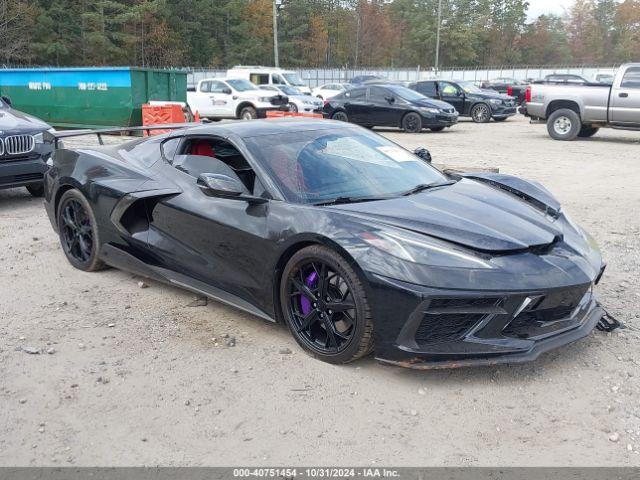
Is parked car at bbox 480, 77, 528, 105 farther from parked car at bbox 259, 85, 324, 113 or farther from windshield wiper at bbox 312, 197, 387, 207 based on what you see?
windshield wiper at bbox 312, 197, 387, 207

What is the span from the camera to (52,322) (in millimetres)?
4395

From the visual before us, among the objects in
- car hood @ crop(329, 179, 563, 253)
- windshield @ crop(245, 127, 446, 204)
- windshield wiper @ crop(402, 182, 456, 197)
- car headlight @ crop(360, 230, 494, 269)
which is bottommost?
car headlight @ crop(360, 230, 494, 269)

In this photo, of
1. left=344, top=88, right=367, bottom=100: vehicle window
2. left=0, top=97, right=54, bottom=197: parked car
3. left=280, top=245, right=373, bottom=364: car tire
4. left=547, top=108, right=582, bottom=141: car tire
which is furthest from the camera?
left=344, top=88, right=367, bottom=100: vehicle window

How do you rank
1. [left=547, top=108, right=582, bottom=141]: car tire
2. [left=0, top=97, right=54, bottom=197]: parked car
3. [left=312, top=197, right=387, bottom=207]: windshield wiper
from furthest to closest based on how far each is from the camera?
[left=547, top=108, right=582, bottom=141]: car tire
[left=0, top=97, right=54, bottom=197]: parked car
[left=312, top=197, right=387, bottom=207]: windshield wiper

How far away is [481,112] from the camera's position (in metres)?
23.5

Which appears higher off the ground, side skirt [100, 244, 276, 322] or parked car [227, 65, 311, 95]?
parked car [227, 65, 311, 95]

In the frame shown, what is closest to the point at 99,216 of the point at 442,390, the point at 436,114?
the point at 442,390

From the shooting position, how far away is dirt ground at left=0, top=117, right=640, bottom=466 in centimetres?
287

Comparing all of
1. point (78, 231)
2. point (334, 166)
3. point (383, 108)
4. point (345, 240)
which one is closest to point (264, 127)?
point (334, 166)

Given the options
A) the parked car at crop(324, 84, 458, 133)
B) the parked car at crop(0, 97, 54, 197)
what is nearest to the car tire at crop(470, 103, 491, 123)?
the parked car at crop(324, 84, 458, 133)

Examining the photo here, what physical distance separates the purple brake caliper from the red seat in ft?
4.42

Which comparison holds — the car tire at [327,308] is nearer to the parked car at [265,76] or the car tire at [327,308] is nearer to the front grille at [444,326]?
the front grille at [444,326]

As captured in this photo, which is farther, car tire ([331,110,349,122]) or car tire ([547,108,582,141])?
car tire ([331,110,349,122])

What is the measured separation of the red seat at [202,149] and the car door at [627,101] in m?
13.3
